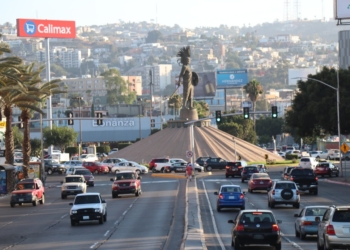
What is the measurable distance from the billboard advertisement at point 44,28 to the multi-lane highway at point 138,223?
96.4 metres

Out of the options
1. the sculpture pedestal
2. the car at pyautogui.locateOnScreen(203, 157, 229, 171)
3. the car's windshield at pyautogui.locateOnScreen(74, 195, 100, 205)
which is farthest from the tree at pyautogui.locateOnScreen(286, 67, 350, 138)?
the car's windshield at pyautogui.locateOnScreen(74, 195, 100, 205)

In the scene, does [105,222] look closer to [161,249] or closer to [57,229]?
[57,229]

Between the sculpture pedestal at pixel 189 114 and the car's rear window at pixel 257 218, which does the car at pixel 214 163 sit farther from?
the car's rear window at pixel 257 218

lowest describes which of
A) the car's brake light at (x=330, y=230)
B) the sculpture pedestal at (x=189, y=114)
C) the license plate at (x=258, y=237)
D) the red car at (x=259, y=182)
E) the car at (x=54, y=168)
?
the car at (x=54, y=168)

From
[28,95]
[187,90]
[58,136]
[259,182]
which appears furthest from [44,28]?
[259,182]

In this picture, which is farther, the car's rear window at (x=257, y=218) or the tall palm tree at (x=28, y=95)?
the tall palm tree at (x=28, y=95)

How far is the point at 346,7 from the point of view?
95938 mm

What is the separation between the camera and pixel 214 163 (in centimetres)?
9500

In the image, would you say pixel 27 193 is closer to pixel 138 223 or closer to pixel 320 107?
pixel 138 223

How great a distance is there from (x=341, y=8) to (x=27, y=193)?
51.5 meters

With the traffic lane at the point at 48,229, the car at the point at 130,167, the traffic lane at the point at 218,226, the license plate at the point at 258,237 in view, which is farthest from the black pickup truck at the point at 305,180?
the car at the point at 130,167

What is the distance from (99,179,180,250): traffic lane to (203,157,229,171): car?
28.3m

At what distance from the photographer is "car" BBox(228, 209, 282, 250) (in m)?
29.5

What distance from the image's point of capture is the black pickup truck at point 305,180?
58.5 meters
